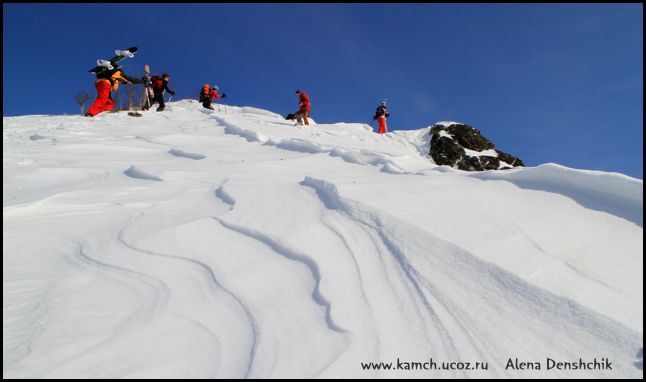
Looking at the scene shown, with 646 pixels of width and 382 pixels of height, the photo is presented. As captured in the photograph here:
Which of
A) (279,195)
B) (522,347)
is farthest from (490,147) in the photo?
(522,347)

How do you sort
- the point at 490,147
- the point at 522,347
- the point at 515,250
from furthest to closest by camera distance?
the point at 490,147
the point at 515,250
the point at 522,347

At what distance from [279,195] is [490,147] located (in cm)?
1374

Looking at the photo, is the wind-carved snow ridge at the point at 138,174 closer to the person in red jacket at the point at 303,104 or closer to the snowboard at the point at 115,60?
the snowboard at the point at 115,60

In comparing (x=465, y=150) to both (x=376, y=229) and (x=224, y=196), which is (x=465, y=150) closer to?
(x=224, y=196)

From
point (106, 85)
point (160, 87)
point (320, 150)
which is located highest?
point (160, 87)

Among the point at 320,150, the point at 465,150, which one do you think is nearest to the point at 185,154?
the point at 320,150

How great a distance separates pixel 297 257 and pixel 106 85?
7.52 metres

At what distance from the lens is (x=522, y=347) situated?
1232 millimetres

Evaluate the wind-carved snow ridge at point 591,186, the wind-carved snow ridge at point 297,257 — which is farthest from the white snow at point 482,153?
the wind-carved snow ridge at point 297,257

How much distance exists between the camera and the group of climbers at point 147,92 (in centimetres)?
719

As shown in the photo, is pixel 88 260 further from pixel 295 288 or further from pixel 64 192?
pixel 64 192

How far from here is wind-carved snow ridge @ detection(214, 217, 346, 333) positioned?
55.3 inches

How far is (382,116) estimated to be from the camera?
42.4ft

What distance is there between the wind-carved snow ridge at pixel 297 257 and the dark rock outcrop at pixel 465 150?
1035cm
